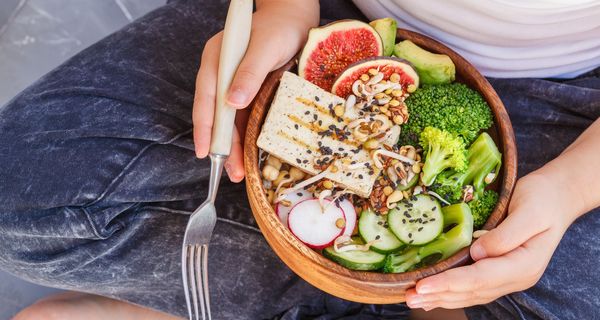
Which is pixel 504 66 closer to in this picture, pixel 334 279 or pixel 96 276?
pixel 334 279

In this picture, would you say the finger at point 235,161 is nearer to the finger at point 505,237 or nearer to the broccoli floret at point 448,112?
the broccoli floret at point 448,112

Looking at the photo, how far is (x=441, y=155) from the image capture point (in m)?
1.30

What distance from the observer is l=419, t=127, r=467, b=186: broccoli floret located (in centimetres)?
130

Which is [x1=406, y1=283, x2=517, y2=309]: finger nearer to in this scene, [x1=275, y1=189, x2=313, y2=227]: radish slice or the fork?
[x1=275, y1=189, x2=313, y2=227]: radish slice

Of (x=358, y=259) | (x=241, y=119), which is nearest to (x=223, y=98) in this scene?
(x=241, y=119)

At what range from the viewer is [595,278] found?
1442mm

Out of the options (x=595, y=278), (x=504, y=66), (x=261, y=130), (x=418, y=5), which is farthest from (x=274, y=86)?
(x=595, y=278)

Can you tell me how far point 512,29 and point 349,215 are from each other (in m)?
0.56

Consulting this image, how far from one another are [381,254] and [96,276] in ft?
2.50

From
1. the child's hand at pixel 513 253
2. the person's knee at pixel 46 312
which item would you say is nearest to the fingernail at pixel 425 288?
the child's hand at pixel 513 253

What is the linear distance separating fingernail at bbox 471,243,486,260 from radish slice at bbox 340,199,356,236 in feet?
0.78

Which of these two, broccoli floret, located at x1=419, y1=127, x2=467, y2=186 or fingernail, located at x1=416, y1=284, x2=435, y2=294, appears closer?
fingernail, located at x1=416, y1=284, x2=435, y2=294

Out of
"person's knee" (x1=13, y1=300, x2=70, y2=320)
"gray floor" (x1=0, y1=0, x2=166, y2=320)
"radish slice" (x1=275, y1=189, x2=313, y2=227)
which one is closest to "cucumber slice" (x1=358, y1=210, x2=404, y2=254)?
"radish slice" (x1=275, y1=189, x2=313, y2=227)

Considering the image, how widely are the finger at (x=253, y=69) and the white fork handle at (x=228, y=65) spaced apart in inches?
0.9
